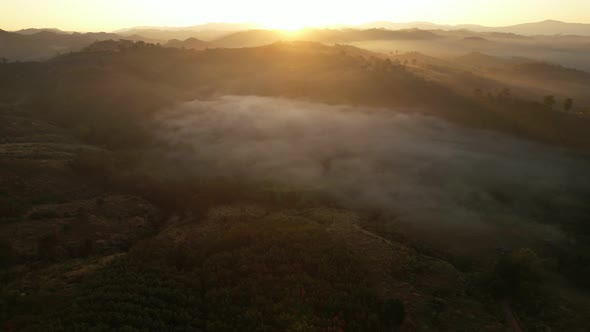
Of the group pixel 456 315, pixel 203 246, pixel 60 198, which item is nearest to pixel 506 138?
pixel 456 315

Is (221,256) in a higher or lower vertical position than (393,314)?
lower

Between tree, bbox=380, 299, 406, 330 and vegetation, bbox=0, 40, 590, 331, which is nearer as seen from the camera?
tree, bbox=380, 299, 406, 330

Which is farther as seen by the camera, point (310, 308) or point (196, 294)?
point (196, 294)

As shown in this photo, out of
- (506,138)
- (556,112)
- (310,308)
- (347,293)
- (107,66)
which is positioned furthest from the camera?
(107,66)

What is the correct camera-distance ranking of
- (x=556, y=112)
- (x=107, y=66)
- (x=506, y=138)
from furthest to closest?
1. (x=107, y=66)
2. (x=556, y=112)
3. (x=506, y=138)

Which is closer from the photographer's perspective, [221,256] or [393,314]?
[393,314]

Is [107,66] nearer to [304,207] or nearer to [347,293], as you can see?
[304,207]

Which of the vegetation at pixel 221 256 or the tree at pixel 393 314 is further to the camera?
the vegetation at pixel 221 256

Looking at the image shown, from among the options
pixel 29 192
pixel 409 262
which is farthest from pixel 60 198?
pixel 409 262

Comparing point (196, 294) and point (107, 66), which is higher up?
point (107, 66)
